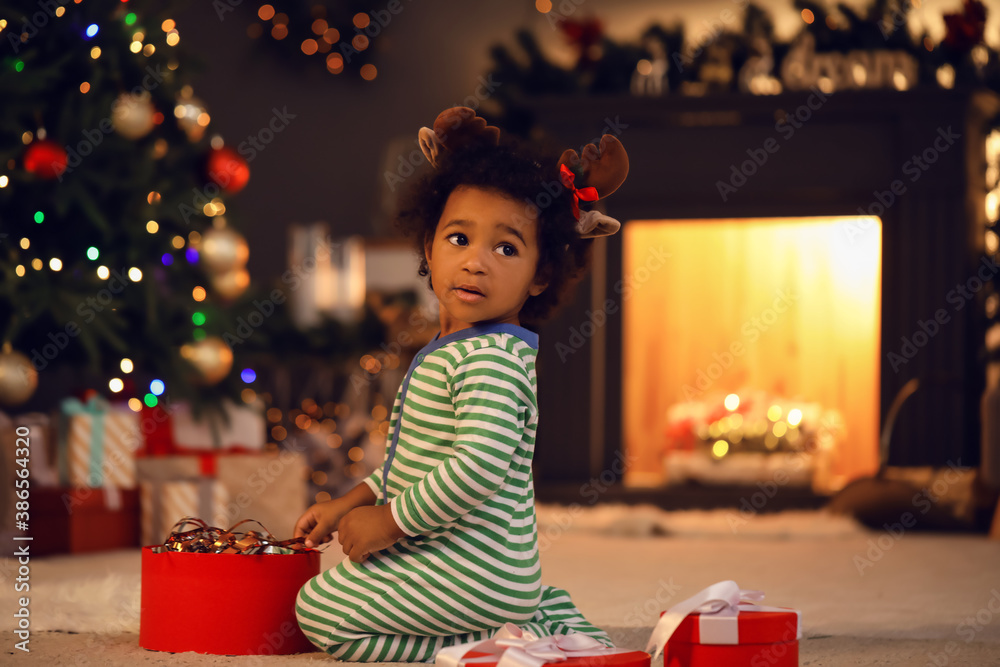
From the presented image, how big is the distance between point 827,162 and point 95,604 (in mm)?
2898

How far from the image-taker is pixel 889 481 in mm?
3430

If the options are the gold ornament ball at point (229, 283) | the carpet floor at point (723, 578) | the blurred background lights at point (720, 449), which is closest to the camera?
the carpet floor at point (723, 578)

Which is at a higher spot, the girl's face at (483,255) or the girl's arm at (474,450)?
the girl's face at (483,255)

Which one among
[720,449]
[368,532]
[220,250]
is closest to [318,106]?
[220,250]

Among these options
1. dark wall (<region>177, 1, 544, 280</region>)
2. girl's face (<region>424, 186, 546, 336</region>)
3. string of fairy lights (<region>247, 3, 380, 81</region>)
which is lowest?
girl's face (<region>424, 186, 546, 336</region>)

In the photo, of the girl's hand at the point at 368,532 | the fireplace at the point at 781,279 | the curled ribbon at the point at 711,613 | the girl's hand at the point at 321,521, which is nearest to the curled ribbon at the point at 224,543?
the girl's hand at the point at 321,521

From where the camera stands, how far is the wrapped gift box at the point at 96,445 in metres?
2.77

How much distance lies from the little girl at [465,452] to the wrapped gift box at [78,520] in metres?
1.35

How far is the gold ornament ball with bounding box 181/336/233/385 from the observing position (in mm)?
2990

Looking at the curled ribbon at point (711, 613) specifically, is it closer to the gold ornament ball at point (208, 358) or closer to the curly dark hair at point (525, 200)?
the curly dark hair at point (525, 200)

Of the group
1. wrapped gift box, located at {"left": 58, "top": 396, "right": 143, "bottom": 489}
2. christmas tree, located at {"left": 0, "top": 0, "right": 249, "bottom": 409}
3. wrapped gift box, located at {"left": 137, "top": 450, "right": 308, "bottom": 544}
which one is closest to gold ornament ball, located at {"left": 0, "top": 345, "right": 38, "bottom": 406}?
christmas tree, located at {"left": 0, "top": 0, "right": 249, "bottom": 409}

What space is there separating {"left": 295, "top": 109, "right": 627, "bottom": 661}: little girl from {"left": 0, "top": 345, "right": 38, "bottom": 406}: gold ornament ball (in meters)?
1.36

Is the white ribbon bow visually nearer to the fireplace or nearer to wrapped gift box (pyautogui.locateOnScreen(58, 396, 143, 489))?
wrapped gift box (pyautogui.locateOnScreen(58, 396, 143, 489))

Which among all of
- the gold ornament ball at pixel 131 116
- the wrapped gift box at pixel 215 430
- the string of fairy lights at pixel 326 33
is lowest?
the wrapped gift box at pixel 215 430
